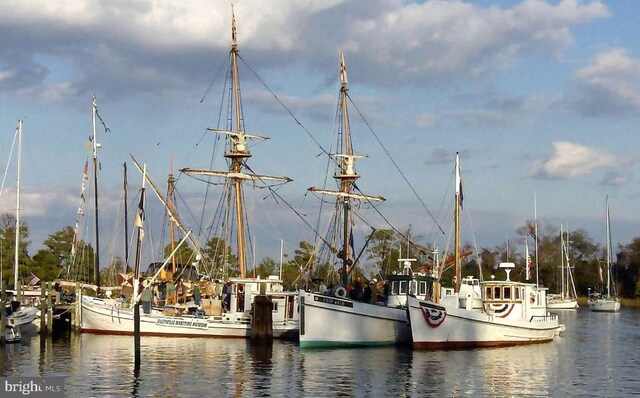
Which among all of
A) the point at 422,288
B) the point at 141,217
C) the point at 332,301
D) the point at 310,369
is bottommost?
the point at 310,369

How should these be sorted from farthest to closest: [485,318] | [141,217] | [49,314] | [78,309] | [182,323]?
[141,217], [78,309], [49,314], [182,323], [485,318]

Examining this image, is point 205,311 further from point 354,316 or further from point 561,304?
point 561,304

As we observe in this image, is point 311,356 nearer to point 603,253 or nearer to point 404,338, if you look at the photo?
point 404,338

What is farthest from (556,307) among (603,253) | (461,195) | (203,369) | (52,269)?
(203,369)

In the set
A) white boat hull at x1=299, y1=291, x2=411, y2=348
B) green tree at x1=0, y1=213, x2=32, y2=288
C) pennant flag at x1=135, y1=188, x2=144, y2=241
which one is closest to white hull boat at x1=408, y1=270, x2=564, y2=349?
white boat hull at x1=299, y1=291, x2=411, y2=348

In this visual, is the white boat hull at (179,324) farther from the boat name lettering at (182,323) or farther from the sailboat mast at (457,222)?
the sailboat mast at (457,222)

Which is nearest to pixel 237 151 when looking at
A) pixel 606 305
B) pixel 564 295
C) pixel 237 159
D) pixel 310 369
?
pixel 237 159

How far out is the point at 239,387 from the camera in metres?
39.8

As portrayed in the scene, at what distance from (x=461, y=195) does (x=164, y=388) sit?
3053cm

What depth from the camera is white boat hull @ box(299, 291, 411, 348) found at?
56.0 metres

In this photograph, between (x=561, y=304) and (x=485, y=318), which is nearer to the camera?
(x=485, y=318)

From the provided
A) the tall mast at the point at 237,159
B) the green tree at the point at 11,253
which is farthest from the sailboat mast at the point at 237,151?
the green tree at the point at 11,253

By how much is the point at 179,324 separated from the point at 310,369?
1955 centimetres

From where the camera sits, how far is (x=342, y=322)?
56.6m
